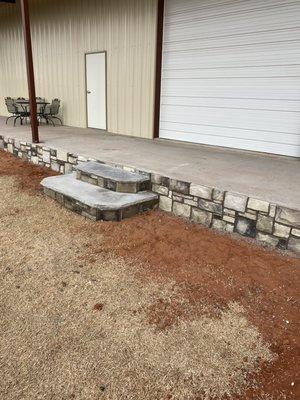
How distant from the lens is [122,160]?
15.9 feet

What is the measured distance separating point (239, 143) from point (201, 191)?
8.06 ft

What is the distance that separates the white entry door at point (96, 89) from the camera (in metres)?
7.68

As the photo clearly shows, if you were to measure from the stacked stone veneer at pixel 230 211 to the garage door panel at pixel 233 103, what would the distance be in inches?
93.8

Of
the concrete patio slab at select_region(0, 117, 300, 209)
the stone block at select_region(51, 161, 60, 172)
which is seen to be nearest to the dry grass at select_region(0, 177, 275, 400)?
the concrete patio slab at select_region(0, 117, 300, 209)

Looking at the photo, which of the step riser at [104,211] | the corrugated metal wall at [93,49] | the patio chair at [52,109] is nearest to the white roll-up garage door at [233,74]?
the corrugated metal wall at [93,49]

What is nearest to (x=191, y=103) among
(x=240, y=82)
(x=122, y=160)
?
(x=240, y=82)

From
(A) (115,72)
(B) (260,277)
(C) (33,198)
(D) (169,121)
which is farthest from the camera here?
(A) (115,72)

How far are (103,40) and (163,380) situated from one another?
7.27 m

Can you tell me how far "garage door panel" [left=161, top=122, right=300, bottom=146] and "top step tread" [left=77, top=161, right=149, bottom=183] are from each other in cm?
230

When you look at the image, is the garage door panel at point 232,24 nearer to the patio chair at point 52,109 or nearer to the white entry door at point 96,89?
the white entry door at point 96,89

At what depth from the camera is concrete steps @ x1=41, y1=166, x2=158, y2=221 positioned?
3816 millimetres

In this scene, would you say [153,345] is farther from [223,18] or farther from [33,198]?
[223,18]

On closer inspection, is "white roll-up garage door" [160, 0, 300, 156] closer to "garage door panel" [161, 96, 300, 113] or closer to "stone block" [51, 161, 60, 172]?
"garage door panel" [161, 96, 300, 113]

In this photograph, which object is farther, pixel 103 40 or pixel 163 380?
pixel 103 40
